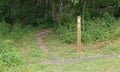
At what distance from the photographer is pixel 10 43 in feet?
42.2

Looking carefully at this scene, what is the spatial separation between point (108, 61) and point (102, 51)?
7.12 feet

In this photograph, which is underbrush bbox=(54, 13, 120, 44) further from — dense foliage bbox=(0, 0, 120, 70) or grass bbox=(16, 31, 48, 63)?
Result: grass bbox=(16, 31, 48, 63)

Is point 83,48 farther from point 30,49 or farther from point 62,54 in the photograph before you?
point 30,49

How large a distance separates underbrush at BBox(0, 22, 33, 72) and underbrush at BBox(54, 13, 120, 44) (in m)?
1.94

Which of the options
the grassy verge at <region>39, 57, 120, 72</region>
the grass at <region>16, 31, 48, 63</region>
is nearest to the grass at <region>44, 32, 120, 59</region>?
the grass at <region>16, 31, 48, 63</region>

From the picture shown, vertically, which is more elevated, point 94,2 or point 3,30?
point 94,2

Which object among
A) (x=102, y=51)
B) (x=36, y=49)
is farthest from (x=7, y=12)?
(x=102, y=51)

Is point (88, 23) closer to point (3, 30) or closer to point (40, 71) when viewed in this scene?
point (3, 30)

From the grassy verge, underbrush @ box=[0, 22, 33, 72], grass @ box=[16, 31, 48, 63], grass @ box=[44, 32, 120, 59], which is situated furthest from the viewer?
grass @ box=[44, 32, 120, 59]

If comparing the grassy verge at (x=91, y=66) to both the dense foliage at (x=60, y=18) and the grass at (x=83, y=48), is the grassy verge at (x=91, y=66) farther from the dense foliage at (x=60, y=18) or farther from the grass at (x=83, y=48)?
the dense foliage at (x=60, y=18)

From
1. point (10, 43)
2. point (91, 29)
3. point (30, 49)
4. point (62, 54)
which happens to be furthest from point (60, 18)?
point (62, 54)

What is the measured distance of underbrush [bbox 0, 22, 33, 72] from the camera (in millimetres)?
9562

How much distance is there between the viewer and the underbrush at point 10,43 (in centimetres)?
956

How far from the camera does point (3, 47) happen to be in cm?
1092
